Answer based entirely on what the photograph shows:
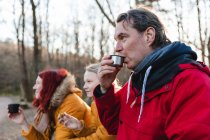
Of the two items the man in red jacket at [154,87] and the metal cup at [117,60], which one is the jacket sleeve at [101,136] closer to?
the man in red jacket at [154,87]

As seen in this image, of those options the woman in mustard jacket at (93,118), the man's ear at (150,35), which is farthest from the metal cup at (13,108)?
the man's ear at (150,35)

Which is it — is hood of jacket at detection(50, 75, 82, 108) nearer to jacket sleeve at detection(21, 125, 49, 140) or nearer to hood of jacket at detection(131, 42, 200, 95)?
jacket sleeve at detection(21, 125, 49, 140)

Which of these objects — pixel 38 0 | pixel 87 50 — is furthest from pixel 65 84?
pixel 87 50

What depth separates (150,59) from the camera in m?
1.98

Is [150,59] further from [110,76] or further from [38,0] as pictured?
[38,0]

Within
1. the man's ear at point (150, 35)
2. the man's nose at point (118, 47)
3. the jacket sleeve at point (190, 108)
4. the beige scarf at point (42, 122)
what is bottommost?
the beige scarf at point (42, 122)

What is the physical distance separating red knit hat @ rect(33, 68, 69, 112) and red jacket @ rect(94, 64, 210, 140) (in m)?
1.98

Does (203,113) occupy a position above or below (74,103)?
above

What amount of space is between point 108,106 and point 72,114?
60.5 inches

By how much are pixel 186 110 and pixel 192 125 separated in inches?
3.6

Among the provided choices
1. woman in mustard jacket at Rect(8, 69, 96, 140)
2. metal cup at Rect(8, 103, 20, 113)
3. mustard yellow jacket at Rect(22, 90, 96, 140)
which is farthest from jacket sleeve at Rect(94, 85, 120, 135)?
metal cup at Rect(8, 103, 20, 113)

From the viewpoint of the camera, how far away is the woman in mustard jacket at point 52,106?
3902 mm

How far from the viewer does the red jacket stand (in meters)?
1.68

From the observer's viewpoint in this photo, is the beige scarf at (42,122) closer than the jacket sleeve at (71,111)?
No
